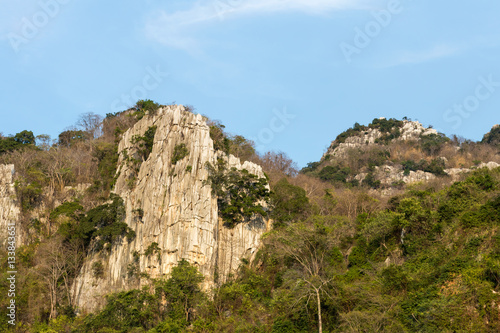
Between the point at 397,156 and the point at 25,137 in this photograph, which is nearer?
the point at 25,137

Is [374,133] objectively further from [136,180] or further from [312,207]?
[136,180]

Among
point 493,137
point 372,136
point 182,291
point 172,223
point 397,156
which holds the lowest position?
point 182,291

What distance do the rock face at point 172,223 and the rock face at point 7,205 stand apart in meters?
6.62

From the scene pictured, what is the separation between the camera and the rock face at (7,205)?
39.2 m

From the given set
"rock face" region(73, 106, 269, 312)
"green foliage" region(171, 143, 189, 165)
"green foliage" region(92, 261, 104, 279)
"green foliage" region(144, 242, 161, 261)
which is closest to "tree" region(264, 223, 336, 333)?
"rock face" region(73, 106, 269, 312)

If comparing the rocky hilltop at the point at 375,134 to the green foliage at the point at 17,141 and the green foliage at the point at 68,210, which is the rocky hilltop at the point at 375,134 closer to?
the green foliage at the point at 17,141

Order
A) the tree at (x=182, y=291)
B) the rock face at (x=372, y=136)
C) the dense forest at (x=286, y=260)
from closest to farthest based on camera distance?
the dense forest at (x=286, y=260) → the tree at (x=182, y=291) → the rock face at (x=372, y=136)

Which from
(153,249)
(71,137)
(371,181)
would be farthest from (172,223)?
(371,181)

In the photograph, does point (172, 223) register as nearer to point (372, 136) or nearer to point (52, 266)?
point (52, 266)

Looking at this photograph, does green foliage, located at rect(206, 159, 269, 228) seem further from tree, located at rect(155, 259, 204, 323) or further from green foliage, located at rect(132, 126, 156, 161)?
tree, located at rect(155, 259, 204, 323)

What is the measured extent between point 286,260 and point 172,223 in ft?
23.8

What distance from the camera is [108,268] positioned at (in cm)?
3584

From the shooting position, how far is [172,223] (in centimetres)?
3506

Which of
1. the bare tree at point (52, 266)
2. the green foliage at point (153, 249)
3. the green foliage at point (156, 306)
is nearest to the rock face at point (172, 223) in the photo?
the green foliage at point (153, 249)
